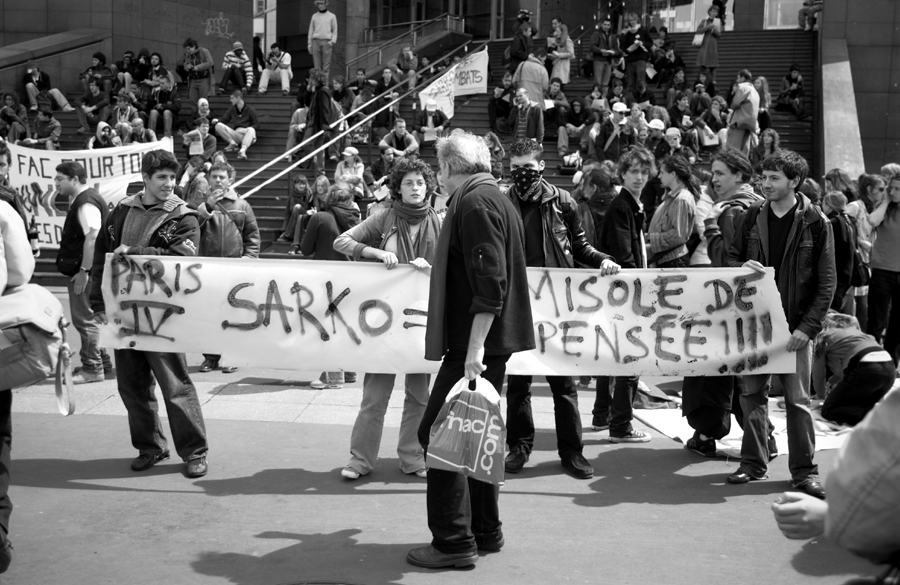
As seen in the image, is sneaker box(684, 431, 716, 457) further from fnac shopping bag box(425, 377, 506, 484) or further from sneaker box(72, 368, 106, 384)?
sneaker box(72, 368, 106, 384)

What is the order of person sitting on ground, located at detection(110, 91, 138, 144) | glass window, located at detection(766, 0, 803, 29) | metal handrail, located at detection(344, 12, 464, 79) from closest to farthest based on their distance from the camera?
person sitting on ground, located at detection(110, 91, 138, 144), glass window, located at detection(766, 0, 803, 29), metal handrail, located at detection(344, 12, 464, 79)

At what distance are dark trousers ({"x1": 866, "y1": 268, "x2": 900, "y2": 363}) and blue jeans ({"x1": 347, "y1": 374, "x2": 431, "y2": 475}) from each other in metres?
5.52

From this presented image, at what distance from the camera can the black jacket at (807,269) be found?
5.80 meters

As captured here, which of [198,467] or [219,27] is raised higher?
[219,27]

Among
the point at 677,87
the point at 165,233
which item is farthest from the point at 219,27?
the point at 165,233

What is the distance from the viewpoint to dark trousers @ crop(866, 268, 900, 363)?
31.4ft

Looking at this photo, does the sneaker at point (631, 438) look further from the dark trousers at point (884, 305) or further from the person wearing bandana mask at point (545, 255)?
the dark trousers at point (884, 305)

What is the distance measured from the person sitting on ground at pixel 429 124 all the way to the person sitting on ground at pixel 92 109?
8.37 meters

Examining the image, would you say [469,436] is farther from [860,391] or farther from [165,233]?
[860,391]

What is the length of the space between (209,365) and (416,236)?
397 centimetres

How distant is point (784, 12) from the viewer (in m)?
27.8

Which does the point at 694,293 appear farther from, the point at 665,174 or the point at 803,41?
the point at 803,41

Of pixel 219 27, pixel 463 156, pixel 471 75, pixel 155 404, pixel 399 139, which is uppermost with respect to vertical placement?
pixel 219 27

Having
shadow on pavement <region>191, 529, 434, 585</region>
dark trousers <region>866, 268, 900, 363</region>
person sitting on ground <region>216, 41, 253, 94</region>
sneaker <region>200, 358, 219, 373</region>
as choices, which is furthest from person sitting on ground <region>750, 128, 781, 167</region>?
person sitting on ground <region>216, 41, 253, 94</region>
